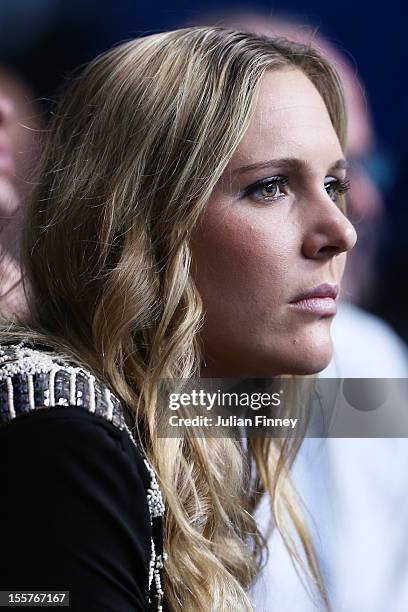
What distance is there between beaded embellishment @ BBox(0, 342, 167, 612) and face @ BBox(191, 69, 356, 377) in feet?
0.81

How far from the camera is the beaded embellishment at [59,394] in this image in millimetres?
855

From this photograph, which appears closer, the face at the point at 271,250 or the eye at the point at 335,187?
the face at the point at 271,250

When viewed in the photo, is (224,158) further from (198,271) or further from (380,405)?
(380,405)

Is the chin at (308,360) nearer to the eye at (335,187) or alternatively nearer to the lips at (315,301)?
the lips at (315,301)

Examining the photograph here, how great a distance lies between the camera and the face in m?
1.12

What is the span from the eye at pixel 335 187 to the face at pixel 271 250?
0.25 feet

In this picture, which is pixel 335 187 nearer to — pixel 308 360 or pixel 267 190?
pixel 267 190

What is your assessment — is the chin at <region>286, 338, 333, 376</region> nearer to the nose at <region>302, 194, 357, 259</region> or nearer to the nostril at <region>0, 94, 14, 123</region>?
the nose at <region>302, 194, 357, 259</region>

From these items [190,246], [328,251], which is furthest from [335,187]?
[190,246]

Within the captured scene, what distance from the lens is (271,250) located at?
1.11 m

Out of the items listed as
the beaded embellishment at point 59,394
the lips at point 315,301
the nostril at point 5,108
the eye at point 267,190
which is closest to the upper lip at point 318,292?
the lips at point 315,301

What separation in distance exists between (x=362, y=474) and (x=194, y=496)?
2.61 ft

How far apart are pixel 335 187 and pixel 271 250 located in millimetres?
221

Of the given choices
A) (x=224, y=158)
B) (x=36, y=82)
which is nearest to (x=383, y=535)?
(x=224, y=158)
